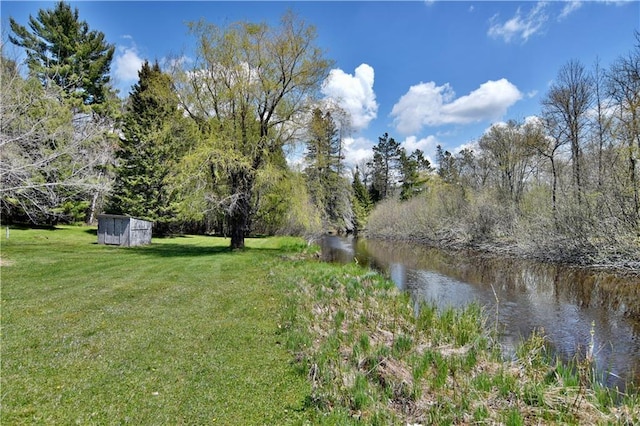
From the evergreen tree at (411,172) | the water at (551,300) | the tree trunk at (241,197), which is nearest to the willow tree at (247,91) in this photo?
the tree trunk at (241,197)

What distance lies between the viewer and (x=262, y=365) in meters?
4.77

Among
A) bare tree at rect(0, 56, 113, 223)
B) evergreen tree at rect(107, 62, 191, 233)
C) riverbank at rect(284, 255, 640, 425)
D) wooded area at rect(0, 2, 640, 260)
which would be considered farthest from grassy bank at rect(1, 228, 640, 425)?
evergreen tree at rect(107, 62, 191, 233)

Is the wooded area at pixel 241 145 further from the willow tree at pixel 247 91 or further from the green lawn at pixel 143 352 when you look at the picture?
the green lawn at pixel 143 352

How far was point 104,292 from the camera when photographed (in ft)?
26.0

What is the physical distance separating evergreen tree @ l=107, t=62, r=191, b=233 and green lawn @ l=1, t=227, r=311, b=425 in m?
14.4

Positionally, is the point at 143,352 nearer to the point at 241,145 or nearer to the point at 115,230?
the point at 241,145

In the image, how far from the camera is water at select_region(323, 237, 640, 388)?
661 cm

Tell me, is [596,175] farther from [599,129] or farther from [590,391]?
[590,391]

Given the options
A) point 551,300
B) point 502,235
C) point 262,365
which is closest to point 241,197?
point 262,365

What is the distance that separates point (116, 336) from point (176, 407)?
7.70ft

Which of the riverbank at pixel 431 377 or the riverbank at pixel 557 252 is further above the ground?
the riverbank at pixel 557 252

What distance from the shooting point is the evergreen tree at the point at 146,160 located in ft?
75.5

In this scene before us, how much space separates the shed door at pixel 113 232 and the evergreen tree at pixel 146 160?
4677 mm

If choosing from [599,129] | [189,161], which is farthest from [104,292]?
[599,129]
